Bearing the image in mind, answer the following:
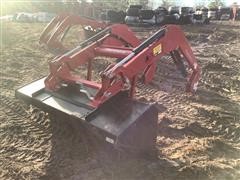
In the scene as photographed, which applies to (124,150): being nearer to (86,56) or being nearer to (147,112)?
(147,112)

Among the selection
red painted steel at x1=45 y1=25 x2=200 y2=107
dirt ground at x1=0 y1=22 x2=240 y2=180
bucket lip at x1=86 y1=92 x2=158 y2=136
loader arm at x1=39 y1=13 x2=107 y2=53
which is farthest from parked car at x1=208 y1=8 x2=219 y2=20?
bucket lip at x1=86 y1=92 x2=158 y2=136

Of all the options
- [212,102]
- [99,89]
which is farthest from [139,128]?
[212,102]

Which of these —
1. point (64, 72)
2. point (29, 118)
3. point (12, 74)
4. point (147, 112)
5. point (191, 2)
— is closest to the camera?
point (147, 112)

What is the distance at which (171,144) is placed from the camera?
5016 millimetres

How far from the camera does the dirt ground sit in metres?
4.32

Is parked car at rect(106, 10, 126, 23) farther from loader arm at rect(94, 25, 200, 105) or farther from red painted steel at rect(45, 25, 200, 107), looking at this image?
loader arm at rect(94, 25, 200, 105)

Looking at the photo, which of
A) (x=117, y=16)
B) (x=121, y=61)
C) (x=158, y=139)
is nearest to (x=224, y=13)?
(x=117, y=16)

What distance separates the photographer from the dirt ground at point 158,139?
14.2ft

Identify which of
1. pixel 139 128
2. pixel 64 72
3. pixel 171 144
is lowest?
Answer: pixel 171 144

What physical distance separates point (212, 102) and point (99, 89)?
2.73m

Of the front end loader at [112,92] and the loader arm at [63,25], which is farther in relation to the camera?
the loader arm at [63,25]

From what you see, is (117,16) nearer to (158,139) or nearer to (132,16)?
(132,16)

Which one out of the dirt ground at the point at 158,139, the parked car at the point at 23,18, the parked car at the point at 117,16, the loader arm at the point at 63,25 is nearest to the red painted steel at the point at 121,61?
the dirt ground at the point at 158,139

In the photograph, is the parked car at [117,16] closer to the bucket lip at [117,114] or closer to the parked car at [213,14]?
the parked car at [213,14]
